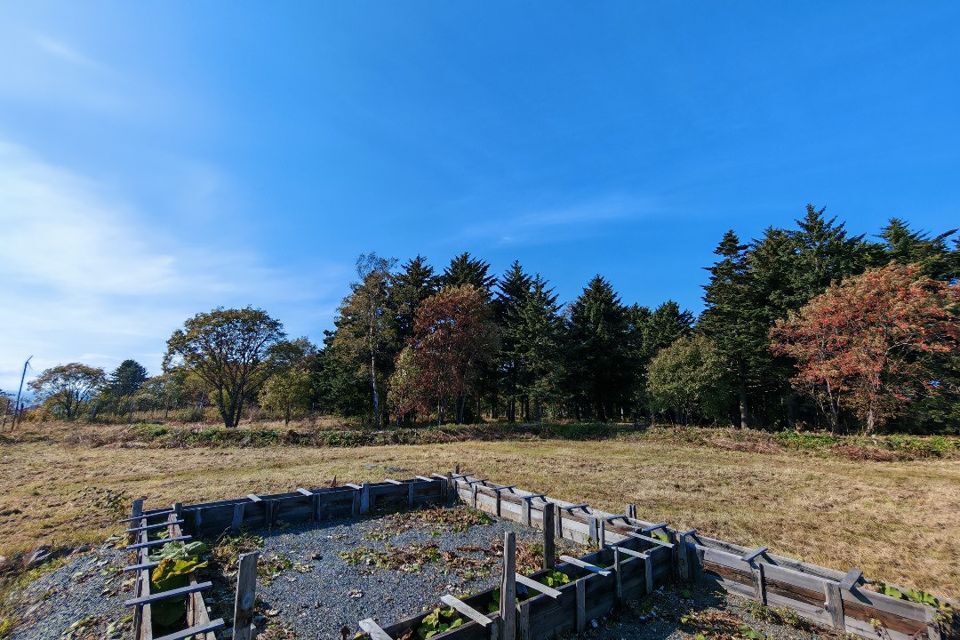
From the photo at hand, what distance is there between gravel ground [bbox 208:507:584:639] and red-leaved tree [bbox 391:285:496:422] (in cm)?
1889

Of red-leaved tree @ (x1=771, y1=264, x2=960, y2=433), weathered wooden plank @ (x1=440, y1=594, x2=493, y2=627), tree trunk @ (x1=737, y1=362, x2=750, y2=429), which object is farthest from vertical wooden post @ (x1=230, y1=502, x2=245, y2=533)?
tree trunk @ (x1=737, y1=362, x2=750, y2=429)

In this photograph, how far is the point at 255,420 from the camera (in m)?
38.4

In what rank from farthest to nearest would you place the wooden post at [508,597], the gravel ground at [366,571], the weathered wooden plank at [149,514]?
1. the weathered wooden plank at [149,514]
2. the gravel ground at [366,571]
3. the wooden post at [508,597]

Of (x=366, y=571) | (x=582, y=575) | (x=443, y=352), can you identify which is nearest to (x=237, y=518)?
(x=366, y=571)

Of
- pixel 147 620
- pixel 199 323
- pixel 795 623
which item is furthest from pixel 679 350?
pixel 199 323

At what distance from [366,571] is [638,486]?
9.46 meters

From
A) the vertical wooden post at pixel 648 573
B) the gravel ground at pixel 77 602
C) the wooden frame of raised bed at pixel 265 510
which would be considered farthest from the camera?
the wooden frame of raised bed at pixel 265 510

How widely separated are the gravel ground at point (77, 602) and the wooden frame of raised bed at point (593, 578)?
0.39 m

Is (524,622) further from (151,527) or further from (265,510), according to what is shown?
(265,510)

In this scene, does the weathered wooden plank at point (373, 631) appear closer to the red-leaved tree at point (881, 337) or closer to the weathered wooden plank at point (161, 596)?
the weathered wooden plank at point (161, 596)

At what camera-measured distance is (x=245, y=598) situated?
11.6 feet

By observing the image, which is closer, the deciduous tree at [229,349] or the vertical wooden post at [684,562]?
the vertical wooden post at [684,562]

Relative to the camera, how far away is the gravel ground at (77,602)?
4988 mm

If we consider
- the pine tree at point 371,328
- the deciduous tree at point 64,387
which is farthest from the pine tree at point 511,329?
the deciduous tree at point 64,387
